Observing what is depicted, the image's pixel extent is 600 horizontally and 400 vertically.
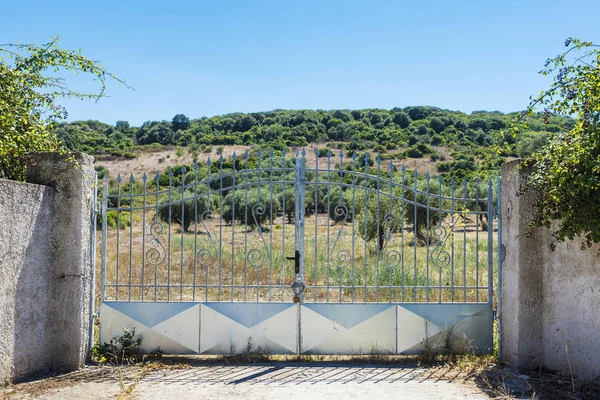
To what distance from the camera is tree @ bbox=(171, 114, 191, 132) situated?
139ft

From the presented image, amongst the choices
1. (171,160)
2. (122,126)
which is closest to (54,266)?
(171,160)

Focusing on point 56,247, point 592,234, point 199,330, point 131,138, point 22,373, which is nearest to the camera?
point 592,234

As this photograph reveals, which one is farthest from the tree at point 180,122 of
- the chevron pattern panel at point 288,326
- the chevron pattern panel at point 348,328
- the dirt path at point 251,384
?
the dirt path at point 251,384

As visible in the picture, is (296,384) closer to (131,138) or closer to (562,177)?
(562,177)

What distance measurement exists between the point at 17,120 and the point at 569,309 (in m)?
5.95

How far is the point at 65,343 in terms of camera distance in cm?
597

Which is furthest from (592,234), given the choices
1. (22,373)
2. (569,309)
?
(22,373)

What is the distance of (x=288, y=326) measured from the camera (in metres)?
6.39

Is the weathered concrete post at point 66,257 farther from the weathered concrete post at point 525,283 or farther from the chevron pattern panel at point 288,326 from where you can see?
the weathered concrete post at point 525,283

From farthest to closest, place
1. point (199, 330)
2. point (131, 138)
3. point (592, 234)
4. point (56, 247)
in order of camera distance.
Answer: point (131, 138), point (199, 330), point (56, 247), point (592, 234)

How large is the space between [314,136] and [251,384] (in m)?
32.9

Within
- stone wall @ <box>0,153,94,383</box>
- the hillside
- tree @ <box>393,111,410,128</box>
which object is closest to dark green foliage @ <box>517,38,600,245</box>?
stone wall @ <box>0,153,94,383</box>

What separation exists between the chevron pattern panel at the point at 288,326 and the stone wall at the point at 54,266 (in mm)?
465

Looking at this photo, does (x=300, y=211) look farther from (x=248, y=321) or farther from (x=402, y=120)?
(x=402, y=120)
